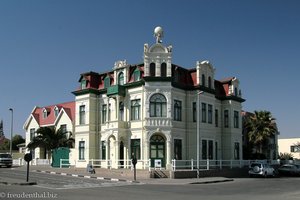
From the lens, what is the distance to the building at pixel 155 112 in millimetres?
38312

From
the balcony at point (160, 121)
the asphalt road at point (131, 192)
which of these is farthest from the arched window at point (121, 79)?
the asphalt road at point (131, 192)

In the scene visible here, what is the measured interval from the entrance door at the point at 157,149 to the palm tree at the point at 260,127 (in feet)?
63.2

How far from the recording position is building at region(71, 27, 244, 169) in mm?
38312

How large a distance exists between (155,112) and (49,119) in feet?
79.2

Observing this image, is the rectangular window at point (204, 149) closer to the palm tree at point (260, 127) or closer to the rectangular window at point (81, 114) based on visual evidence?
the rectangular window at point (81, 114)

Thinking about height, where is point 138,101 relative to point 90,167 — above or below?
above

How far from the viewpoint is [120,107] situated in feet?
135

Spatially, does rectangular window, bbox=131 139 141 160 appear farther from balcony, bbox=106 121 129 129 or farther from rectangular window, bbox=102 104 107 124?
rectangular window, bbox=102 104 107 124

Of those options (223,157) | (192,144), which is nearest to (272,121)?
(223,157)

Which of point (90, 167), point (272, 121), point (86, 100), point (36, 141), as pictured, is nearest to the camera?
point (90, 167)

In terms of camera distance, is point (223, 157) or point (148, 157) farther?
point (223, 157)

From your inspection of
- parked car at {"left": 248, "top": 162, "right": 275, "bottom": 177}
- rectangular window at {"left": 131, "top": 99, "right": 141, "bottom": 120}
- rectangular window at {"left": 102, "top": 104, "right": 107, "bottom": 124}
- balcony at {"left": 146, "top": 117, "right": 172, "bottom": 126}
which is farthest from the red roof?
parked car at {"left": 248, "top": 162, "right": 275, "bottom": 177}

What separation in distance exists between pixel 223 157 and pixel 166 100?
39.0ft

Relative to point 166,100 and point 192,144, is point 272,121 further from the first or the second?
point 166,100
